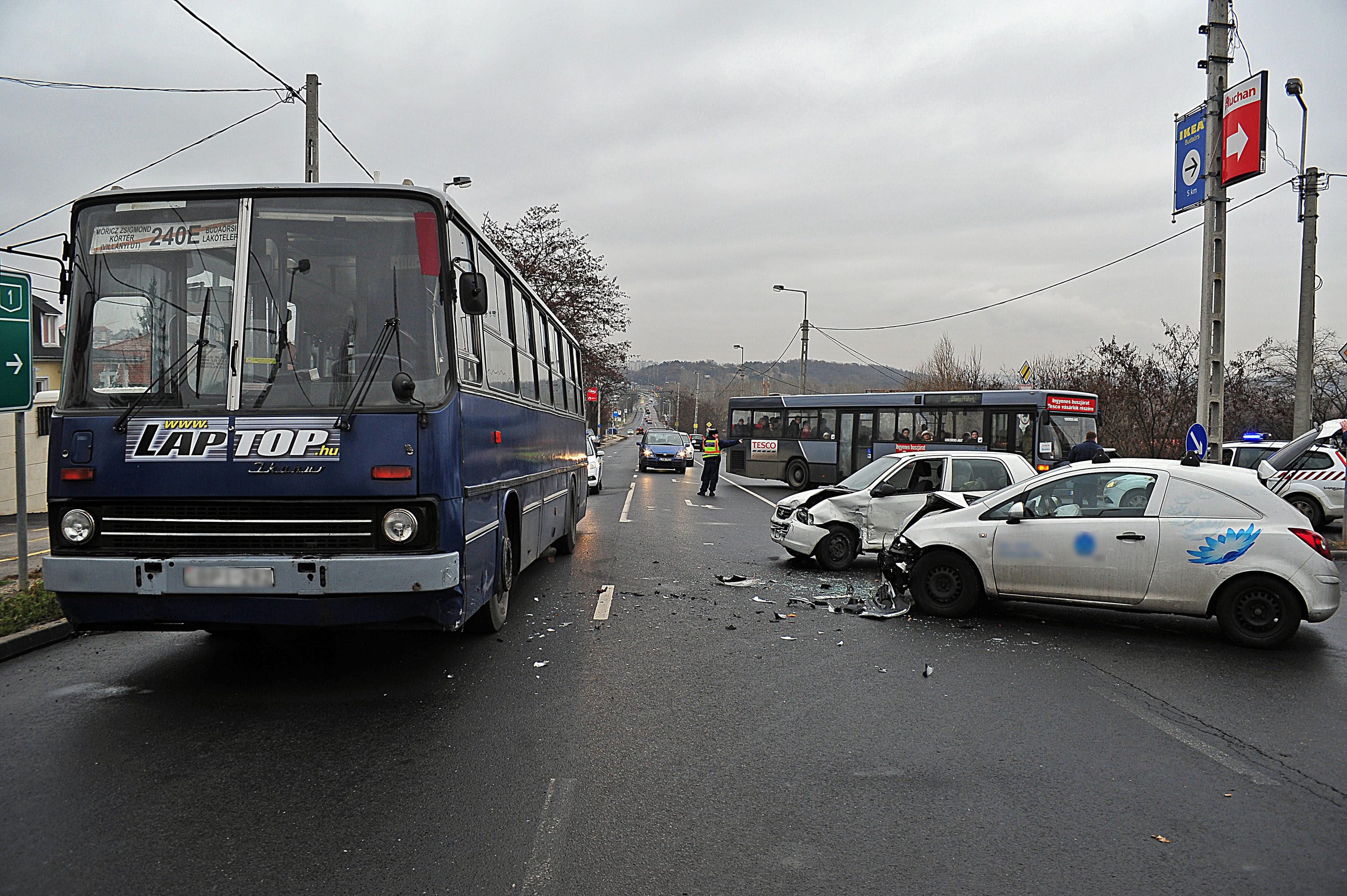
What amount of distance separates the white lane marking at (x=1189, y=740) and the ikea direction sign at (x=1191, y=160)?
12568mm

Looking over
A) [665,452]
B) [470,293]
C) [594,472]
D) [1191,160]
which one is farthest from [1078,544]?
[665,452]

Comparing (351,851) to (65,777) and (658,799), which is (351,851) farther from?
(65,777)

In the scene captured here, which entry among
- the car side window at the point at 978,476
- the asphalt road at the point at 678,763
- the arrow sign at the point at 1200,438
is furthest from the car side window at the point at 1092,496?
the arrow sign at the point at 1200,438

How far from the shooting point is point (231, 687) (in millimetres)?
6043

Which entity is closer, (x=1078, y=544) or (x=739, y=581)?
(x=1078, y=544)

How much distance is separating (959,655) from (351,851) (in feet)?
16.1

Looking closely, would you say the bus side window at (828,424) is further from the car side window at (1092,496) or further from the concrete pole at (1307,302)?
the car side window at (1092,496)

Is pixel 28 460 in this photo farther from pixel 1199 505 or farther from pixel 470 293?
pixel 1199 505

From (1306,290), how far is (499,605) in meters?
18.3

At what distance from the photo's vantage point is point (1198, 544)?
755cm

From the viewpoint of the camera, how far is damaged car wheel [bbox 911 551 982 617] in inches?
336

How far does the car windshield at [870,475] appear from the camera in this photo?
475 inches

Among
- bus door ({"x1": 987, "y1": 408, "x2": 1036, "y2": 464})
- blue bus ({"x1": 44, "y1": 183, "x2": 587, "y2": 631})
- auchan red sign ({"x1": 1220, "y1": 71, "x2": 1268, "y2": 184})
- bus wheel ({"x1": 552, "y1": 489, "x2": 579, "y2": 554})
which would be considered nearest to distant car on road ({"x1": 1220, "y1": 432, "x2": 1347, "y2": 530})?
auchan red sign ({"x1": 1220, "y1": 71, "x2": 1268, "y2": 184})

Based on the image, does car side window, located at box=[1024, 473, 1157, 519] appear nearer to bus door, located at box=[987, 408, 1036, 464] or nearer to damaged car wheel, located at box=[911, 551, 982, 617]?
damaged car wheel, located at box=[911, 551, 982, 617]
